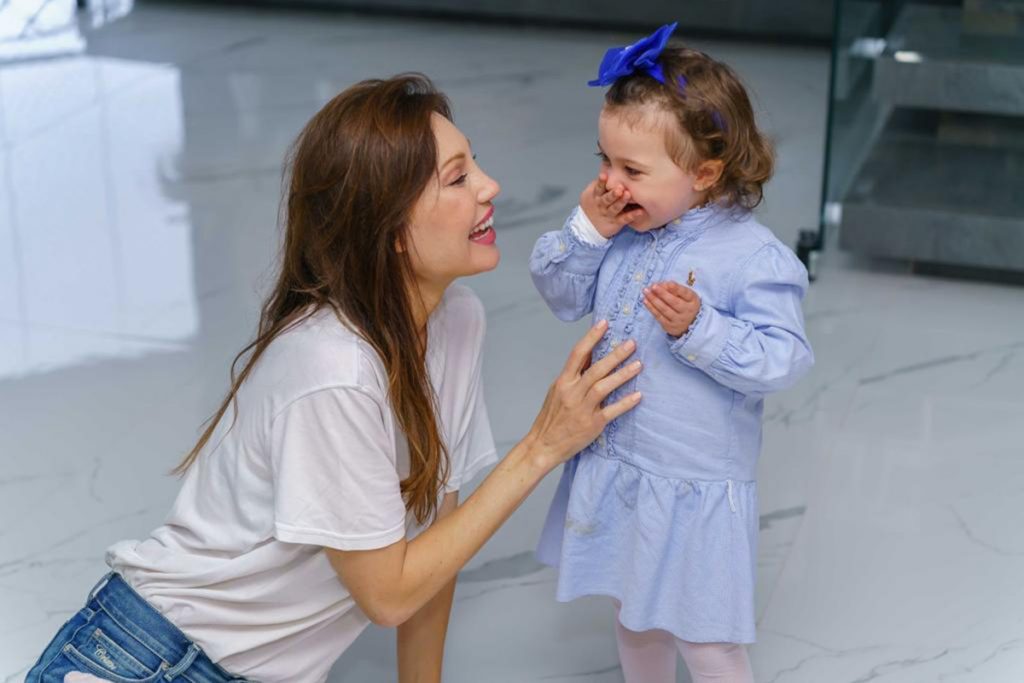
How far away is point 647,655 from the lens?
1786mm

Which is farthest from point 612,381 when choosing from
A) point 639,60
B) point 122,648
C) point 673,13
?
point 673,13

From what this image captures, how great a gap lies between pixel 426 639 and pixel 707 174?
2.37ft

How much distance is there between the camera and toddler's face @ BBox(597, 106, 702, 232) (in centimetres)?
150

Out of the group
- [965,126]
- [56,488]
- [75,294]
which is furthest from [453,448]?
[965,126]

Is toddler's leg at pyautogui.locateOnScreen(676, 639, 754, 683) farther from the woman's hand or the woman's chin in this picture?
the woman's chin

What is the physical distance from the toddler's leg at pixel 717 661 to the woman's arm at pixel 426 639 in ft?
1.06

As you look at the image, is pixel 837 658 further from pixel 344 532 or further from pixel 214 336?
pixel 214 336

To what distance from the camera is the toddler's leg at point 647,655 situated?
70.0 inches

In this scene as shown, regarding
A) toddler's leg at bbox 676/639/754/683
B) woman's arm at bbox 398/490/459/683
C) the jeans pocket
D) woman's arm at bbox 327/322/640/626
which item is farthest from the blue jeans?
toddler's leg at bbox 676/639/754/683

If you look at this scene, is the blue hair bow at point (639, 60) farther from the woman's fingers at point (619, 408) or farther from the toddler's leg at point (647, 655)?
the toddler's leg at point (647, 655)

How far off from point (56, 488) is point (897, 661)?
139cm

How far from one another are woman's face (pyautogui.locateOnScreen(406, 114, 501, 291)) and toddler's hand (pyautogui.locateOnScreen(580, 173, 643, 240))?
11cm

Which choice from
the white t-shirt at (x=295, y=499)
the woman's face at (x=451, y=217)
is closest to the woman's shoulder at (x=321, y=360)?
the white t-shirt at (x=295, y=499)

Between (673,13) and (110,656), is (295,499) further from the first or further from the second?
(673,13)
